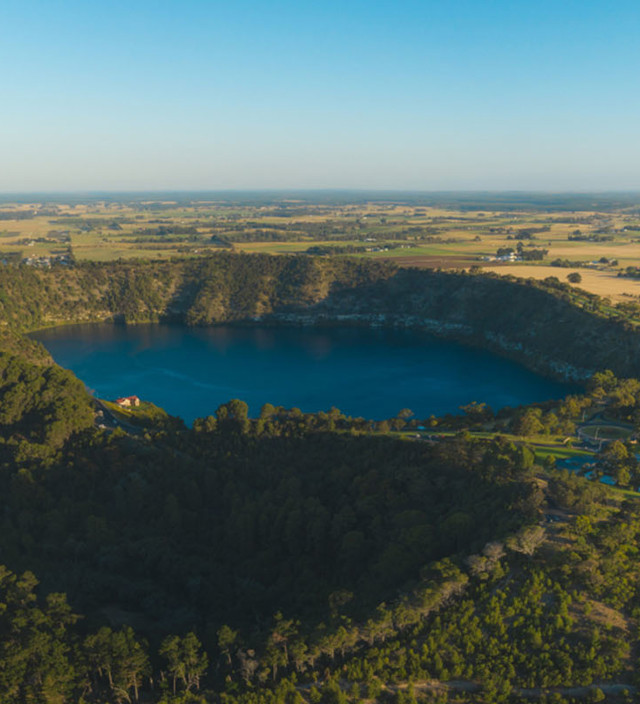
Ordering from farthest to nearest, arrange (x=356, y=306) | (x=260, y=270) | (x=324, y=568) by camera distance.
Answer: (x=260, y=270)
(x=356, y=306)
(x=324, y=568)

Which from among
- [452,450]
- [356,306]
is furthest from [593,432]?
[356,306]

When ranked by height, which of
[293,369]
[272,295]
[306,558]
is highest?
[272,295]

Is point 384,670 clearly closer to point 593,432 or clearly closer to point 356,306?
point 593,432

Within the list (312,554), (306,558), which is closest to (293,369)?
(312,554)

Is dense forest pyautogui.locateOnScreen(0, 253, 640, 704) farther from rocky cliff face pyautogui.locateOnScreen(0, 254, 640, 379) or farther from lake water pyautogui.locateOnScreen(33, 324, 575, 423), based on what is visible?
rocky cliff face pyautogui.locateOnScreen(0, 254, 640, 379)

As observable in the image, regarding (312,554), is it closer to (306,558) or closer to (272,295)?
(306,558)

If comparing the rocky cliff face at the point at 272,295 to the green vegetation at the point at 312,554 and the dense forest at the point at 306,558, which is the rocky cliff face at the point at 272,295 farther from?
the dense forest at the point at 306,558
